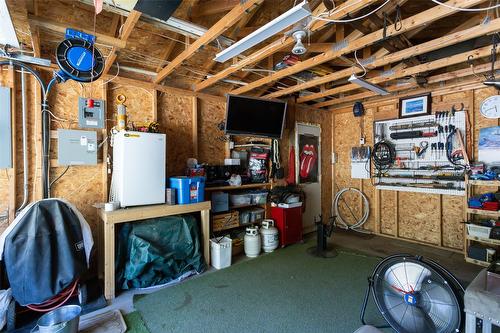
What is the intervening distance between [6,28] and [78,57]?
46 cm

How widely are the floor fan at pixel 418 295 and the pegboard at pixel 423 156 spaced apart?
2.85m

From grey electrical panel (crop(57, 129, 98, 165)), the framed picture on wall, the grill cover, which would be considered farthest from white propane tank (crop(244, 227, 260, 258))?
the framed picture on wall

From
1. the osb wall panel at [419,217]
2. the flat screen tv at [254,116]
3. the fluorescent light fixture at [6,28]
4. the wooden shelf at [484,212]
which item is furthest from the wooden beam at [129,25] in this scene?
the osb wall panel at [419,217]

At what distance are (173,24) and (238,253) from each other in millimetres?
3063

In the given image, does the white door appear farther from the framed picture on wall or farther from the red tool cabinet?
the framed picture on wall

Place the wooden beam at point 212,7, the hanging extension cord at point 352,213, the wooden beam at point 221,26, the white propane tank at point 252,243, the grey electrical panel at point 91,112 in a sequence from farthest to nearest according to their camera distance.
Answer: the hanging extension cord at point 352,213
the white propane tank at point 252,243
the grey electrical panel at point 91,112
the wooden beam at point 212,7
the wooden beam at point 221,26

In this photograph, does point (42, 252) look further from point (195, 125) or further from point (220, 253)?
point (195, 125)

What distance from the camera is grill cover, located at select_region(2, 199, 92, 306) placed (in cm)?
204

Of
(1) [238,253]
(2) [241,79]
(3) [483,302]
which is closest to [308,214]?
(1) [238,253]

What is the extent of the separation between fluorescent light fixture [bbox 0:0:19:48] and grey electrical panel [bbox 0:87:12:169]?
551 mm

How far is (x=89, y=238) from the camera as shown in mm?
2408

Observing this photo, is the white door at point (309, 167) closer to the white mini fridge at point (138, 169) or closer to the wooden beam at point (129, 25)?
the white mini fridge at point (138, 169)

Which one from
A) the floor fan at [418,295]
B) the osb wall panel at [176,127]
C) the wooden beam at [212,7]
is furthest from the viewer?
the osb wall panel at [176,127]

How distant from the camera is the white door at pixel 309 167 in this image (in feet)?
16.0
